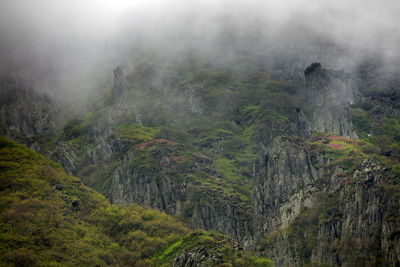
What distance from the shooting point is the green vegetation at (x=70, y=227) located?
126m

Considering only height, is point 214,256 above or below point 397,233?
below

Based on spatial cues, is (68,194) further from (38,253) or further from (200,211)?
(200,211)

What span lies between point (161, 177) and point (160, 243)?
160 feet

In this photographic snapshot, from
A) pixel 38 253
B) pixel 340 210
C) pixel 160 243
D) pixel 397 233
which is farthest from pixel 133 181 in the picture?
pixel 397 233

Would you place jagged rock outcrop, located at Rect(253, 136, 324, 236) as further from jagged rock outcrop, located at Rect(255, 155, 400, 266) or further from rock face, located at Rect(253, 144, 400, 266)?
jagged rock outcrop, located at Rect(255, 155, 400, 266)

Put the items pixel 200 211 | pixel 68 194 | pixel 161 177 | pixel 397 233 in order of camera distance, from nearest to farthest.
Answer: pixel 397 233 → pixel 68 194 → pixel 200 211 → pixel 161 177

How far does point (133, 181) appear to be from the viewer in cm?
19562

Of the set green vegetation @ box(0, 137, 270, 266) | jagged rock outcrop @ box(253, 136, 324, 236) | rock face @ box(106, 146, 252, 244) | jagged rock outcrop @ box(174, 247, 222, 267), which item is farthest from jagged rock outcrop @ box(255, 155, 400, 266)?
jagged rock outcrop @ box(174, 247, 222, 267)

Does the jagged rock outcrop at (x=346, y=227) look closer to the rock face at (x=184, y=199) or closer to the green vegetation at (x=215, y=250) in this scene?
the green vegetation at (x=215, y=250)

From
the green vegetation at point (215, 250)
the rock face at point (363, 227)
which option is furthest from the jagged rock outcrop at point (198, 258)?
the rock face at point (363, 227)

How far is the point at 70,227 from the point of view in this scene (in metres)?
142

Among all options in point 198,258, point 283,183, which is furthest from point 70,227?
point 283,183

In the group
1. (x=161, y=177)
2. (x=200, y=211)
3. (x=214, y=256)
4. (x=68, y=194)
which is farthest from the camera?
(x=161, y=177)

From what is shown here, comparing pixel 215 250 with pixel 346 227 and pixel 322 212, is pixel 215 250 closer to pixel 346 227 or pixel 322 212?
pixel 322 212
